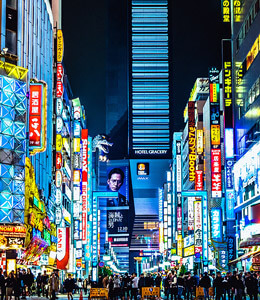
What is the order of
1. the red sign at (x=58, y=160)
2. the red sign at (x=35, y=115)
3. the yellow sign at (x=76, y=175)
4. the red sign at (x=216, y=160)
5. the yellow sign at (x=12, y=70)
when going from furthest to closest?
the yellow sign at (x=76, y=175) < the red sign at (x=58, y=160) < the red sign at (x=216, y=160) < the red sign at (x=35, y=115) < the yellow sign at (x=12, y=70)

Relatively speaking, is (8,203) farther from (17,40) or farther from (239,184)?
(239,184)

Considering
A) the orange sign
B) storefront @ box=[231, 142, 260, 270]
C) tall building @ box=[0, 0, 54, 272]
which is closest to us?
the orange sign

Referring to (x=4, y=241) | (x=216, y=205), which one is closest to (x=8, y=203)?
(x=4, y=241)

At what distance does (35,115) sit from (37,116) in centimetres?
15

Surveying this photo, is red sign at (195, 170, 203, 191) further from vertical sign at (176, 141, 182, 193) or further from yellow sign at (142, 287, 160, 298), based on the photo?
yellow sign at (142, 287, 160, 298)

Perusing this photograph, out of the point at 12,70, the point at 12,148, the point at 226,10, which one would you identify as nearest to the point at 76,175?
the point at 226,10

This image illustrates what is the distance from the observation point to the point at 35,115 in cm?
4997

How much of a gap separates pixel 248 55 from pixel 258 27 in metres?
5.47

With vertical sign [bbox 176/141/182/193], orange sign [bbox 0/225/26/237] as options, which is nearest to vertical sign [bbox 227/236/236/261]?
orange sign [bbox 0/225/26/237]

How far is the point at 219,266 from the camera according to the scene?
222 ft

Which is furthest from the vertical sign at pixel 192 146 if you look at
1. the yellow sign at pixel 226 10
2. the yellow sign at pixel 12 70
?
the yellow sign at pixel 12 70

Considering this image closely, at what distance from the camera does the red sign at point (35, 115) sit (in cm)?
5000

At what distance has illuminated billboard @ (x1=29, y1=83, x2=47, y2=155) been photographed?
164 feet

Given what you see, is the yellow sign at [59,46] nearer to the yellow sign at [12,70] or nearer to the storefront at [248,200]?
the storefront at [248,200]
